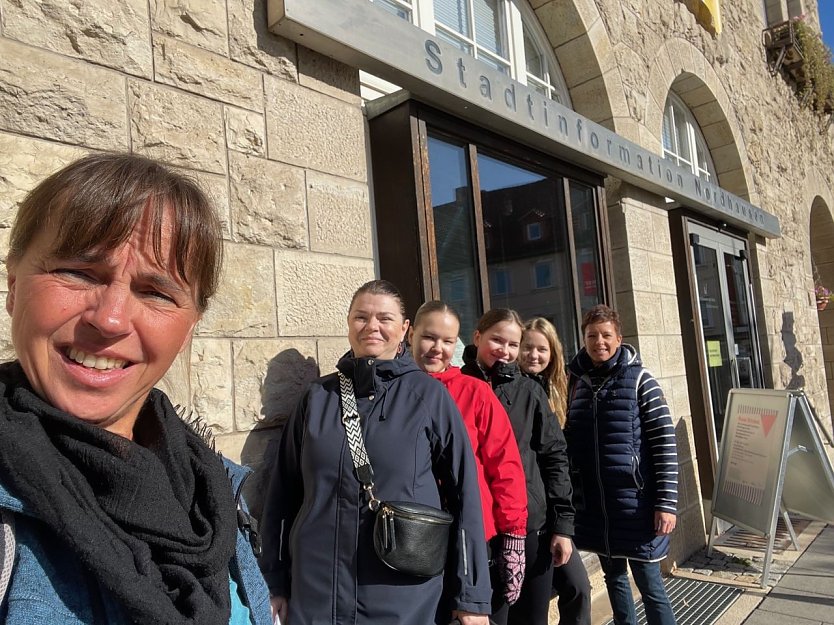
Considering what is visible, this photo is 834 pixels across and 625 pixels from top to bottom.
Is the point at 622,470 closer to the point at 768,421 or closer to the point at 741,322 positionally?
the point at 768,421

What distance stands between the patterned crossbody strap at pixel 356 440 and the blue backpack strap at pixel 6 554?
1.12 meters

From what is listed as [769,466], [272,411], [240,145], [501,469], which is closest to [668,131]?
[769,466]

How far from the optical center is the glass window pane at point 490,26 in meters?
3.96

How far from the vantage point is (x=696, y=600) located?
12.5ft

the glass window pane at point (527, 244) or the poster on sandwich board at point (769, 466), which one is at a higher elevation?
the glass window pane at point (527, 244)

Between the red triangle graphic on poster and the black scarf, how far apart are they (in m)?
4.61

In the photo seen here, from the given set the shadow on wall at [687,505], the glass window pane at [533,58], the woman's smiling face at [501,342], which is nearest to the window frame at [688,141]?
the glass window pane at [533,58]

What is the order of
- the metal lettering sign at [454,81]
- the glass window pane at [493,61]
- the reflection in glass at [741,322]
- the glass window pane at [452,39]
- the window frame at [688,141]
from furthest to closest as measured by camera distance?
the window frame at [688,141]
the reflection in glass at [741,322]
the glass window pane at [493,61]
the glass window pane at [452,39]
the metal lettering sign at [454,81]

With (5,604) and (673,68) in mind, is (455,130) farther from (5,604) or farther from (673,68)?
(673,68)

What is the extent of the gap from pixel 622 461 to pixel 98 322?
2.69 metres

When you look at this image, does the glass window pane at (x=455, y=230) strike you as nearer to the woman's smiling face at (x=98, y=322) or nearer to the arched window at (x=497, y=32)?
the arched window at (x=497, y=32)

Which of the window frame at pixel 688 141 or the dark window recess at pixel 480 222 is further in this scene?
the window frame at pixel 688 141

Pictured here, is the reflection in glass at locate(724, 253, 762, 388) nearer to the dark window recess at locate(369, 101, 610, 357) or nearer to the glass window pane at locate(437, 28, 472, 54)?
the dark window recess at locate(369, 101, 610, 357)

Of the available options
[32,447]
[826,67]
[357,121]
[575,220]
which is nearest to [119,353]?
[32,447]
